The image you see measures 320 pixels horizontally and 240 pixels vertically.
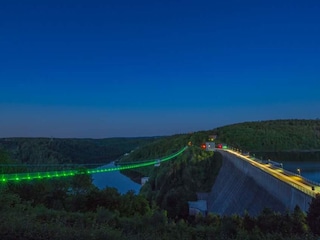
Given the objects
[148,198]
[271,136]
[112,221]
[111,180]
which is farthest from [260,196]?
[271,136]

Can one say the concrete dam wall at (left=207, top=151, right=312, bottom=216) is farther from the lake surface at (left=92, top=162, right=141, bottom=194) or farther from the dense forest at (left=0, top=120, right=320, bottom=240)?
the lake surface at (left=92, top=162, right=141, bottom=194)

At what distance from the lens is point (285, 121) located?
→ 547 feet

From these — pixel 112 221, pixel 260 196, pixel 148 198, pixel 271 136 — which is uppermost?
pixel 271 136

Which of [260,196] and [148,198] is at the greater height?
[260,196]

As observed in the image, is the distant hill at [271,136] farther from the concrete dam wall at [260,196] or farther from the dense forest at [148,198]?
the concrete dam wall at [260,196]

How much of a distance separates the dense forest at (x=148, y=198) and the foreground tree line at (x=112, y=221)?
0.02 meters

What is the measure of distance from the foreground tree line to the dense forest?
0.8 inches

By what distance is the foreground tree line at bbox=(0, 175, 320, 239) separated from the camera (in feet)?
25.0

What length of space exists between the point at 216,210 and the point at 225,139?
3578 inches

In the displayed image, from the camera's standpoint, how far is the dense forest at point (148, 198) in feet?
28.3

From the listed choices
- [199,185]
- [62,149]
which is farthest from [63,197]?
[62,149]

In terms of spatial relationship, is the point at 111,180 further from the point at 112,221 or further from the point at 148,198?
the point at 112,221

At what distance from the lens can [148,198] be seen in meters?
63.7

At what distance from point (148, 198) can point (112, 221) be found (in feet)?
163
